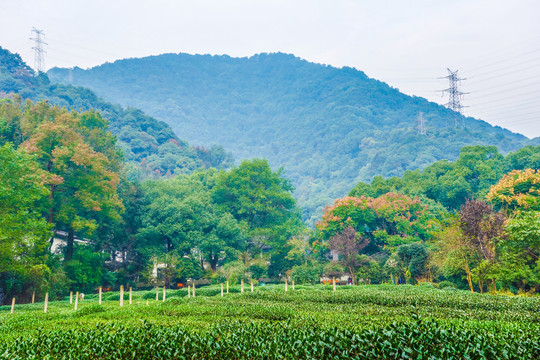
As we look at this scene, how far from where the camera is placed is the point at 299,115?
143 m

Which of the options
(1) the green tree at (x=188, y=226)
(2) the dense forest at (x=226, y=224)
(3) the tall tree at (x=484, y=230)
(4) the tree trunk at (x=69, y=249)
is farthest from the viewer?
(1) the green tree at (x=188, y=226)

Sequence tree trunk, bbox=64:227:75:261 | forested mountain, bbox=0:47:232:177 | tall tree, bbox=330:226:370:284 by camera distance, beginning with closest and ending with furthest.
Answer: tree trunk, bbox=64:227:75:261 → tall tree, bbox=330:226:370:284 → forested mountain, bbox=0:47:232:177

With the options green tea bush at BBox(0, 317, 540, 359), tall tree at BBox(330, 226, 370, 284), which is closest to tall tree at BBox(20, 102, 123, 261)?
tall tree at BBox(330, 226, 370, 284)

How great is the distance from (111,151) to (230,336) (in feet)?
98.5

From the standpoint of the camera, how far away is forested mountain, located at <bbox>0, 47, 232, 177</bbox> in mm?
63719

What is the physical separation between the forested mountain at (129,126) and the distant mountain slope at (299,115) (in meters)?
27.2

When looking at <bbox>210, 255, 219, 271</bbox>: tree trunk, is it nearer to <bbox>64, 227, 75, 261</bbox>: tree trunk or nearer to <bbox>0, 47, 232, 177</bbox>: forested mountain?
<bbox>64, 227, 75, 261</bbox>: tree trunk

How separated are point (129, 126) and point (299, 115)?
84.1 metres

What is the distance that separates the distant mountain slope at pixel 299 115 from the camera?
279ft

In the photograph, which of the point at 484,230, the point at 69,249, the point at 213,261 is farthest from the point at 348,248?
the point at 69,249

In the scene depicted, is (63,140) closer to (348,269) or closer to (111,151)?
(111,151)

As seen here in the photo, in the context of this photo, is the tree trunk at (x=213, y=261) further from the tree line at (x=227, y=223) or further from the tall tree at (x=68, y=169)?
the tall tree at (x=68, y=169)

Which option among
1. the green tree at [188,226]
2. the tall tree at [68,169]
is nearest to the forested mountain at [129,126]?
the green tree at [188,226]

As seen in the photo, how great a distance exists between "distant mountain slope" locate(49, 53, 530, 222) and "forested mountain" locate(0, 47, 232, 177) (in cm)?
2715
